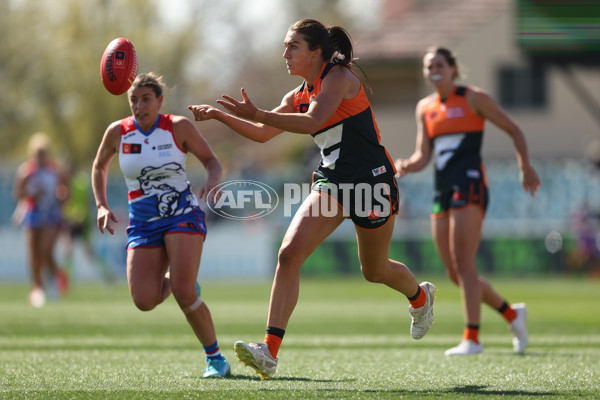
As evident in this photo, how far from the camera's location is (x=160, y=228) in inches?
258

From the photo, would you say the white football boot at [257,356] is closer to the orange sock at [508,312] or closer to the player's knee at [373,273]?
the player's knee at [373,273]

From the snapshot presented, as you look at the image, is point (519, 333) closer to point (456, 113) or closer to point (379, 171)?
point (456, 113)

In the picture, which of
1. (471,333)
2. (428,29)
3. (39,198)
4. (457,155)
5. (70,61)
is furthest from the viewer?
(70,61)

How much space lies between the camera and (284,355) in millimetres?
8062

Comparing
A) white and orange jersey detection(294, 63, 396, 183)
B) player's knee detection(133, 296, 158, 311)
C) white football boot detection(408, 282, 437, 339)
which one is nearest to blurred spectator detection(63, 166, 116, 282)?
player's knee detection(133, 296, 158, 311)

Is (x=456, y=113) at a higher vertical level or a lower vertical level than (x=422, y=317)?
higher

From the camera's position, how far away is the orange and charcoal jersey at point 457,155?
8.18m

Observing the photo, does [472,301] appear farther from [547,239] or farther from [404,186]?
[404,186]

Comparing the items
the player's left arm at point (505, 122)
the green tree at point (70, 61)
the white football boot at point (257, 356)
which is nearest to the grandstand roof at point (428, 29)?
the green tree at point (70, 61)

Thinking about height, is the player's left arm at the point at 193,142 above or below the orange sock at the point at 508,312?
A: above

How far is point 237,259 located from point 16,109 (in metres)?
17.2

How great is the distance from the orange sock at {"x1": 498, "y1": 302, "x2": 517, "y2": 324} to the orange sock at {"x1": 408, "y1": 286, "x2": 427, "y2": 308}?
1788mm

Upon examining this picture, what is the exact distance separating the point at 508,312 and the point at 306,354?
6.04 ft

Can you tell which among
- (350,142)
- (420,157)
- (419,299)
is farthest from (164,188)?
(420,157)
